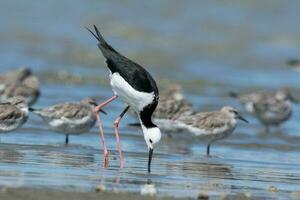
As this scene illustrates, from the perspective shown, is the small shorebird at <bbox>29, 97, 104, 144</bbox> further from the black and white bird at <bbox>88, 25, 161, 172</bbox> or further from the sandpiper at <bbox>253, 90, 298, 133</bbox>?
the sandpiper at <bbox>253, 90, 298, 133</bbox>

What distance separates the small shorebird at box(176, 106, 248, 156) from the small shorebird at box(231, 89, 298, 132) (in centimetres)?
326

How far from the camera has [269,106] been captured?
66.4ft

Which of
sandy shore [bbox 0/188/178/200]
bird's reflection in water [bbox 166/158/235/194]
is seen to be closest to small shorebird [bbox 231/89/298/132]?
bird's reflection in water [bbox 166/158/235/194]

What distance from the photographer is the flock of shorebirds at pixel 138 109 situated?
42.7 feet

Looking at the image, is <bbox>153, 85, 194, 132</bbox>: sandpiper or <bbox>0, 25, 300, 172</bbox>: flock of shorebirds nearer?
<bbox>0, 25, 300, 172</bbox>: flock of shorebirds

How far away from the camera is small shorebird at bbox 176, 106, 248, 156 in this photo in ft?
50.5

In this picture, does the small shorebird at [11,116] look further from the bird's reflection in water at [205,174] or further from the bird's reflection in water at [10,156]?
the bird's reflection in water at [205,174]

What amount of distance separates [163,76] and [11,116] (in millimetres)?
12851

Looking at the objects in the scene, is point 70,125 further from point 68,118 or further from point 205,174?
point 205,174

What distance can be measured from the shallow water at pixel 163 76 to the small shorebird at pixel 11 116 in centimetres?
23

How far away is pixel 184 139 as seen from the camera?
16688mm

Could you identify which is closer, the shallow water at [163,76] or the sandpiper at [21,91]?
the shallow water at [163,76]

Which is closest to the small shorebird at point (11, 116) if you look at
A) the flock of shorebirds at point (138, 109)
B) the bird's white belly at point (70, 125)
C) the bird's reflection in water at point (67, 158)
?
the flock of shorebirds at point (138, 109)

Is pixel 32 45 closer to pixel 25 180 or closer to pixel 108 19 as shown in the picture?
pixel 108 19
